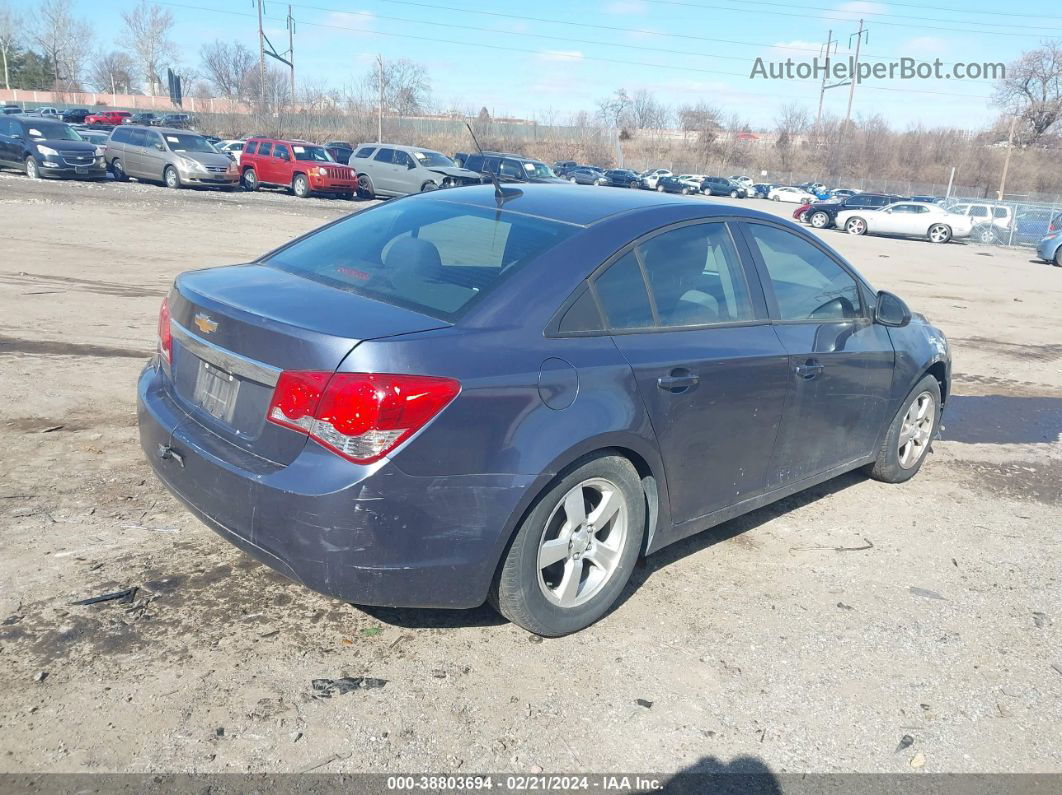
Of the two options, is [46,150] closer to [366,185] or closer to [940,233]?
[366,185]

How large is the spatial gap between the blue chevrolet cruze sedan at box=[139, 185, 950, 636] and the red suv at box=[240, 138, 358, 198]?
25.2 m

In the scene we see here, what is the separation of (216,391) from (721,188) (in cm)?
5569

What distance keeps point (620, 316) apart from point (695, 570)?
1.39 m

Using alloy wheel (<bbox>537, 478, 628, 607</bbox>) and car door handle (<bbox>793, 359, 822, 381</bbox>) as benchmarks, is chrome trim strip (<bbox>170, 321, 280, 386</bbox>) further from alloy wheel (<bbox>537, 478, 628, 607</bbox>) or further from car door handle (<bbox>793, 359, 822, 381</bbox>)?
car door handle (<bbox>793, 359, 822, 381</bbox>)

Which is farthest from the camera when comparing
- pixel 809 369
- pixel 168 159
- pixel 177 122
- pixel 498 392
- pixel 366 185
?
pixel 177 122

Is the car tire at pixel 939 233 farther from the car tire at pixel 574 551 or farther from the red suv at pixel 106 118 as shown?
the red suv at pixel 106 118

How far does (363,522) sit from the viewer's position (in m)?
2.81

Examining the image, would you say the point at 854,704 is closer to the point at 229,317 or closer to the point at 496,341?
the point at 496,341

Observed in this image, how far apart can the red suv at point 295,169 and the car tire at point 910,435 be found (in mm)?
25301

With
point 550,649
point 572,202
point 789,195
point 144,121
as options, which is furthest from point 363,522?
point 144,121

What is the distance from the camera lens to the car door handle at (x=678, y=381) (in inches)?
137

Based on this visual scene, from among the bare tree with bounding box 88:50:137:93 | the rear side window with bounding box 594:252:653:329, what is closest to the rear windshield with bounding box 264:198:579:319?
the rear side window with bounding box 594:252:653:329

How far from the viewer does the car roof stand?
376 cm

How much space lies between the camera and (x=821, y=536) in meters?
4.62
